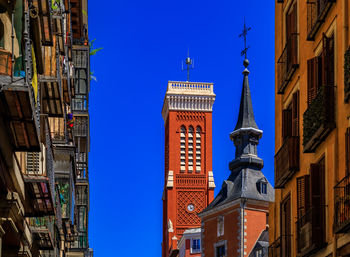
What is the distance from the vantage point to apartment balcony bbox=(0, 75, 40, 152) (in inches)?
534

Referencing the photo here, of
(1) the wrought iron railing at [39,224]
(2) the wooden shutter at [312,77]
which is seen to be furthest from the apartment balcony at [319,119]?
(1) the wrought iron railing at [39,224]

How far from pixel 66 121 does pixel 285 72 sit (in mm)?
7350

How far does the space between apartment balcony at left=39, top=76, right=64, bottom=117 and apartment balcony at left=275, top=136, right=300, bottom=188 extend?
587 cm

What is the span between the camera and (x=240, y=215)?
222 ft

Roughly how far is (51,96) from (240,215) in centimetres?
4770

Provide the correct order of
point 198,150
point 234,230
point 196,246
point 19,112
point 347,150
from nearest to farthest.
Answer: point 19,112, point 347,150, point 234,230, point 196,246, point 198,150

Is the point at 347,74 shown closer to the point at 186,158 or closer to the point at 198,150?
the point at 186,158

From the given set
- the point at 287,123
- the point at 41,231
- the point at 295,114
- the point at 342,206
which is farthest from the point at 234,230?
the point at 342,206

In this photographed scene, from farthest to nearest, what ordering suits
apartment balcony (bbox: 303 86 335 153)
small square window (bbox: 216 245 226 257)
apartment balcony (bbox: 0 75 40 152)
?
small square window (bbox: 216 245 226 257) → apartment balcony (bbox: 303 86 335 153) → apartment balcony (bbox: 0 75 40 152)

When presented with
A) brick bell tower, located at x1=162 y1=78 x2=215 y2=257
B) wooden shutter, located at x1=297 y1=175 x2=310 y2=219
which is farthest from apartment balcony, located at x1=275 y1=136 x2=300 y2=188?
brick bell tower, located at x1=162 y1=78 x2=215 y2=257

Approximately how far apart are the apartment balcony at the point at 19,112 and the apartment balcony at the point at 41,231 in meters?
5.67

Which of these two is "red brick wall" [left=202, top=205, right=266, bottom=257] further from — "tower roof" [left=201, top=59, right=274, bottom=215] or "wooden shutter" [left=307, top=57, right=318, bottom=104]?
"wooden shutter" [left=307, top=57, right=318, bottom=104]

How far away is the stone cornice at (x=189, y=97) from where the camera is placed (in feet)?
358

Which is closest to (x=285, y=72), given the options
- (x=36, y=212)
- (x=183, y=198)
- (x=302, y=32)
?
(x=302, y=32)
